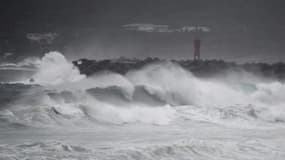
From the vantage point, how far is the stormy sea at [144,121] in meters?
9.16

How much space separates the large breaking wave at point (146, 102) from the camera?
46.8 feet

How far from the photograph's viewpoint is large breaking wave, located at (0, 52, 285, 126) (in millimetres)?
14273

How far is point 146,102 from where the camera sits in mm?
18156

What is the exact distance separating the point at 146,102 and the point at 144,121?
347 centimetres

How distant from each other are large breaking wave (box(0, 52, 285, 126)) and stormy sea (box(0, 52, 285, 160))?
0.04m

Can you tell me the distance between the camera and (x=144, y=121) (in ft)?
48.3

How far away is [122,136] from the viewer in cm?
1137

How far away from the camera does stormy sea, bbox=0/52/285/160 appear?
9.16 meters

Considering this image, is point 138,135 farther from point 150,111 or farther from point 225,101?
point 225,101

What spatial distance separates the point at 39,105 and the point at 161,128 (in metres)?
4.48

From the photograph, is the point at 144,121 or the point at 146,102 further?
the point at 146,102

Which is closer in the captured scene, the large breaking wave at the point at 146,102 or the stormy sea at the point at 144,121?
the stormy sea at the point at 144,121

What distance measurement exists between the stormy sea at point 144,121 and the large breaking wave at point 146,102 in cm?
4

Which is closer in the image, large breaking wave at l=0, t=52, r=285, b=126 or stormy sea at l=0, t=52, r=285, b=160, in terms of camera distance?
stormy sea at l=0, t=52, r=285, b=160
